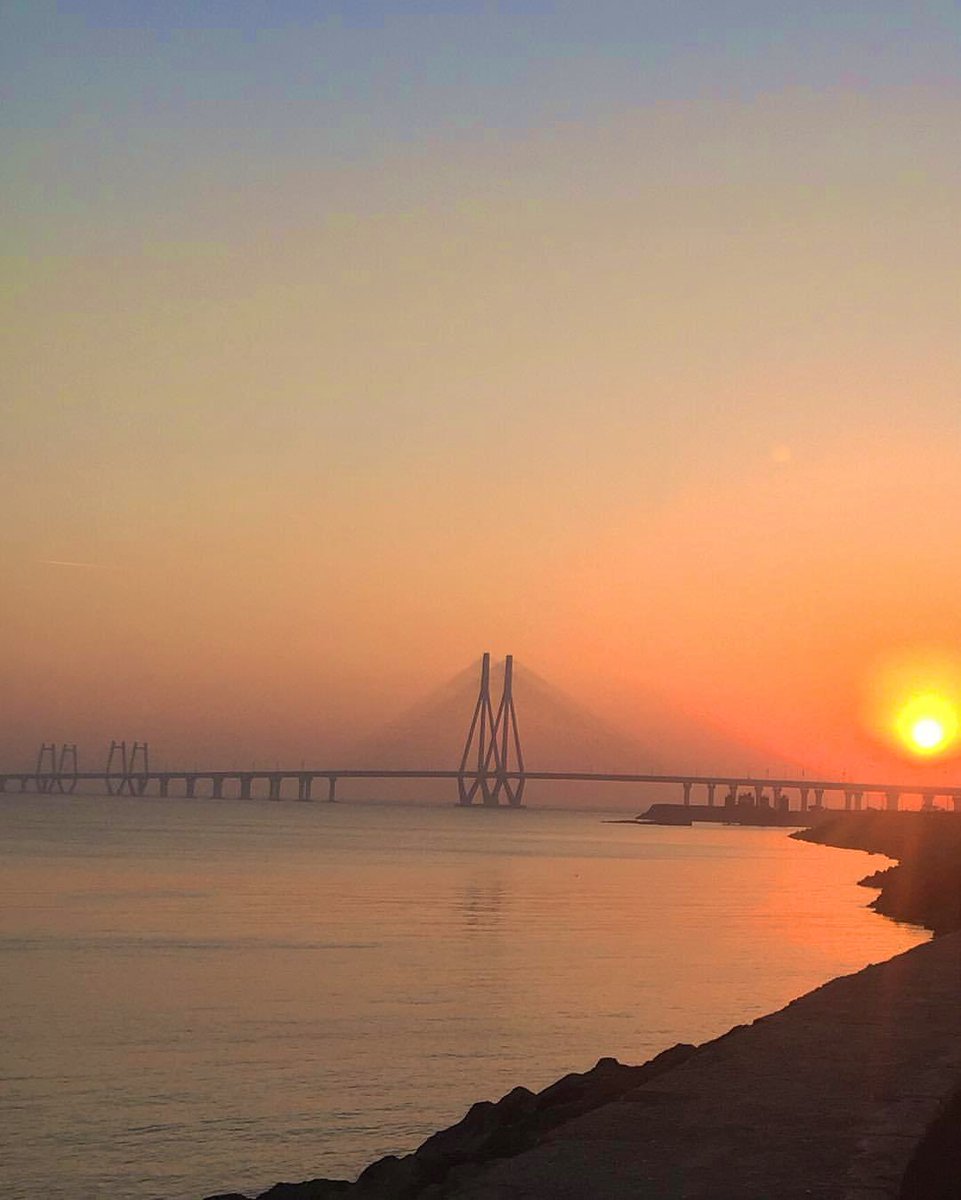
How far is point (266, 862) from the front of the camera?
51844 mm

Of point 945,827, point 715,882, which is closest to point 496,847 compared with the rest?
point 945,827

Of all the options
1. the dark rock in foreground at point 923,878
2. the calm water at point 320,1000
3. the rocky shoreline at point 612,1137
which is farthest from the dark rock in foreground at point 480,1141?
the dark rock in foreground at point 923,878

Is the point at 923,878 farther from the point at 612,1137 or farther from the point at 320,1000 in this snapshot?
the point at 612,1137

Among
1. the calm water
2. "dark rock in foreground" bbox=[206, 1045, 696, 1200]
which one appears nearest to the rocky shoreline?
"dark rock in foreground" bbox=[206, 1045, 696, 1200]

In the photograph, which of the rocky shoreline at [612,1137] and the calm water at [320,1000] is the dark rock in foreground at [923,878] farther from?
the rocky shoreline at [612,1137]

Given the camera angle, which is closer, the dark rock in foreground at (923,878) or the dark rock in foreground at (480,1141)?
the dark rock in foreground at (480,1141)

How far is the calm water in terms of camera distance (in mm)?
10133

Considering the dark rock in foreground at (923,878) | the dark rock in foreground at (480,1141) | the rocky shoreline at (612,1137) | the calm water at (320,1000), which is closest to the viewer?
the rocky shoreline at (612,1137)

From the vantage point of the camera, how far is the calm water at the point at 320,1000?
33.2ft

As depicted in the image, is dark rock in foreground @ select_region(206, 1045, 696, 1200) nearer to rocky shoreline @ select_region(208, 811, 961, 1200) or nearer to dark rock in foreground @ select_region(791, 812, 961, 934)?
rocky shoreline @ select_region(208, 811, 961, 1200)

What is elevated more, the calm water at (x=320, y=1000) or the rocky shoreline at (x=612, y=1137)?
the rocky shoreline at (x=612, y=1137)

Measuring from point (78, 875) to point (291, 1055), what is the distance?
29.6 meters

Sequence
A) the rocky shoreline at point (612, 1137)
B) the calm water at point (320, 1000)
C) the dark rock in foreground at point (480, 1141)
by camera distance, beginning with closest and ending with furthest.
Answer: the rocky shoreline at point (612, 1137), the dark rock in foreground at point (480, 1141), the calm water at point (320, 1000)

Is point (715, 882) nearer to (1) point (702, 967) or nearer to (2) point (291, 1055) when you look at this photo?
(1) point (702, 967)
